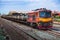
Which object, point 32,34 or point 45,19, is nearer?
point 32,34

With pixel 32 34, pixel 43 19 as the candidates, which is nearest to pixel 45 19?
pixel 43 19

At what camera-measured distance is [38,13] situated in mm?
26391

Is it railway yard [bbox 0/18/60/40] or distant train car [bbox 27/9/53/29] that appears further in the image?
distant train car [bbox 27/9/53/29]

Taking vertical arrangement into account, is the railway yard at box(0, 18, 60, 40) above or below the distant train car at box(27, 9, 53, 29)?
below

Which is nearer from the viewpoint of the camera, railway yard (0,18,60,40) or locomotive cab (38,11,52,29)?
railway yard (0,18,60,40)

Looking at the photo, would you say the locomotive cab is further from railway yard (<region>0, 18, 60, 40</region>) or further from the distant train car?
railway yard (<region>0, 18, 60, 40</region>)

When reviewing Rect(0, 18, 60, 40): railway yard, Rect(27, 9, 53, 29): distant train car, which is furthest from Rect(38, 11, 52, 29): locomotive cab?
Rect(0, 18, 60, 40): railway yard

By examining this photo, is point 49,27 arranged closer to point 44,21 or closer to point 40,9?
point 44,21

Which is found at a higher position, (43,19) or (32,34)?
(43,19)

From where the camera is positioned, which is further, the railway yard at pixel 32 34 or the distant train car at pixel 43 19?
the distant train car at pixel 43 19

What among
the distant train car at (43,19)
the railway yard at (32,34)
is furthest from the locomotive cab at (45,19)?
the railway yard at (32,34)

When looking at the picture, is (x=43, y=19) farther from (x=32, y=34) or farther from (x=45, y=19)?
(x=32, y=34)

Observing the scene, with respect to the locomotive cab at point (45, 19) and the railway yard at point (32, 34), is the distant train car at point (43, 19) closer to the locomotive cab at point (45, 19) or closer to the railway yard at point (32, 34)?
the locomotive cab at point (45, 19)

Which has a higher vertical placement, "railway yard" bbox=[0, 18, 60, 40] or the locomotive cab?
the locomotive cab
